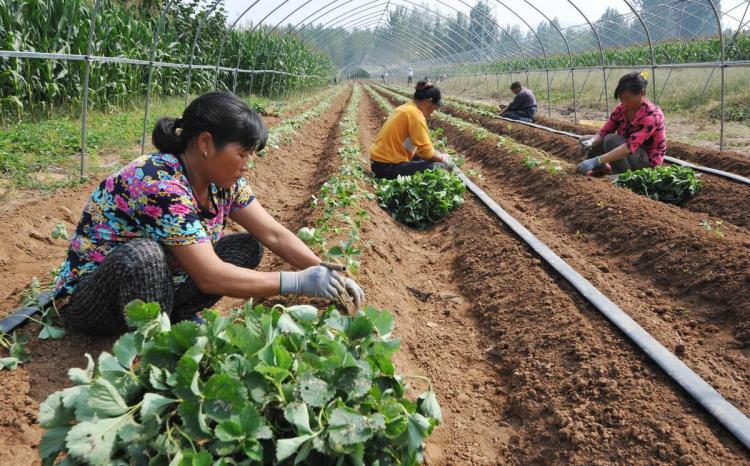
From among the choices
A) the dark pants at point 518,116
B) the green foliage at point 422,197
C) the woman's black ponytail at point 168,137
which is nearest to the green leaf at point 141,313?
the woman's black ponytail at point 168,137

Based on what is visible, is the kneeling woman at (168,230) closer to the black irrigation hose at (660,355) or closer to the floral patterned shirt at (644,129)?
the black irrigation hose at (660,355)

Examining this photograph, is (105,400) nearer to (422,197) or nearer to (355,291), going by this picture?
(355,291)

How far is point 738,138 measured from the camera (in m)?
10.7

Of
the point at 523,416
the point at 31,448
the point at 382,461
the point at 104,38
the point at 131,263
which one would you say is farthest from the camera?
the point at 104,38

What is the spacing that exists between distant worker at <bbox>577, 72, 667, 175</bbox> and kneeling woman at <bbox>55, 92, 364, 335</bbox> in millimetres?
4563

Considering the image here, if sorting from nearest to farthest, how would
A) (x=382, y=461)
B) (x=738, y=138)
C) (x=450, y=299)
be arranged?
(x=382, y=461)
(x=450, y=299)
(x=738, y=138)

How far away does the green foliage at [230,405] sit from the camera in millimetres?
1447

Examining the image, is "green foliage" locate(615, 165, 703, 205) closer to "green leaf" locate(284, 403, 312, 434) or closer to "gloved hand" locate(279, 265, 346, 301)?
"gloved hand" locate(279, 265, 346, 301)

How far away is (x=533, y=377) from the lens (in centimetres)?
281

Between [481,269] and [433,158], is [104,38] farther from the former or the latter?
[481,269]

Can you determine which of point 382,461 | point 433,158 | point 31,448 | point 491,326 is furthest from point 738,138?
point 31,448

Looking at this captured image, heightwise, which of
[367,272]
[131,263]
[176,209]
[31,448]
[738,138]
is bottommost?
[31,448]

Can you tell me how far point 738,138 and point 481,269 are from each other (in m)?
9.33

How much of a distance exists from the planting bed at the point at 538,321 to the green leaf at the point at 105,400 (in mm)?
760
